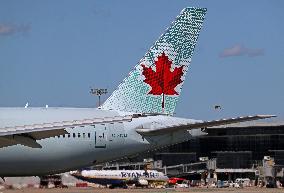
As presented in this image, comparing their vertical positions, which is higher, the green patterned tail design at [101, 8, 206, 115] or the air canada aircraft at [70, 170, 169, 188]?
the green patterned tail design at [101, 8, 206, 115]

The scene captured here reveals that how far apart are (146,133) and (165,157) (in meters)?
102

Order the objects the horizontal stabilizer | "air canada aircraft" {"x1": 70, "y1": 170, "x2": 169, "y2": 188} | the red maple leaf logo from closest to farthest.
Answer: the horizontal stabilizer
the red maple leaf logo
"air canada aircraft" {"x1": 70, "y1": 170, "x2": 169, "y2": 188}

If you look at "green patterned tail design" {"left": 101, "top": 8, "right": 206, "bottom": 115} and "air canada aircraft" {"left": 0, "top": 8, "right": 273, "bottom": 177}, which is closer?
"air canada aircraft" {"left": 0, "top": 8, "right": 273, "bottom": 177}

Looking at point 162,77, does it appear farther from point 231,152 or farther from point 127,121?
point 231,152

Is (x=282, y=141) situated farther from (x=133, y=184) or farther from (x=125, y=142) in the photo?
(x=125, y=142)

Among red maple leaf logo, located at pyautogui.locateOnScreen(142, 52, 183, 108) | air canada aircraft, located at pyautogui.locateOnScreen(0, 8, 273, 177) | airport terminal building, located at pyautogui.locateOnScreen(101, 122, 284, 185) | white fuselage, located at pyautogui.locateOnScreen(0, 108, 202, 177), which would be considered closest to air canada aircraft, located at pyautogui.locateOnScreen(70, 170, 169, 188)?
airport terminal building, located at pyautogui.locateOnScreen(101, 122, 284, 185)

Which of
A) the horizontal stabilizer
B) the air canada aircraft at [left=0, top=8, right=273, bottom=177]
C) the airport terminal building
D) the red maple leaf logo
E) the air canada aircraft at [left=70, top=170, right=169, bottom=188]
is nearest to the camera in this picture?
the horizontal stabilizer

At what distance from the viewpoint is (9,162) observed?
37.0 m

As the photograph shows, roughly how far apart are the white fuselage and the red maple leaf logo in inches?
76.1

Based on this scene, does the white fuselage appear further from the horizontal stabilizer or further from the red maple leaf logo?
the red maple leaf logo

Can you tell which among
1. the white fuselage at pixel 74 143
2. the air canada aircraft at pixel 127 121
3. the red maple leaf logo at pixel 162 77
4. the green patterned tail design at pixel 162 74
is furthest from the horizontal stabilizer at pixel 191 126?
the red maple leaf logo at pixel 162 77

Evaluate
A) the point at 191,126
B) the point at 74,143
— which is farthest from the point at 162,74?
the point at 74,143

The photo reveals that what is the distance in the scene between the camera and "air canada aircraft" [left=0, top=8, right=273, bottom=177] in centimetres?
3706

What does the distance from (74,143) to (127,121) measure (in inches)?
159
